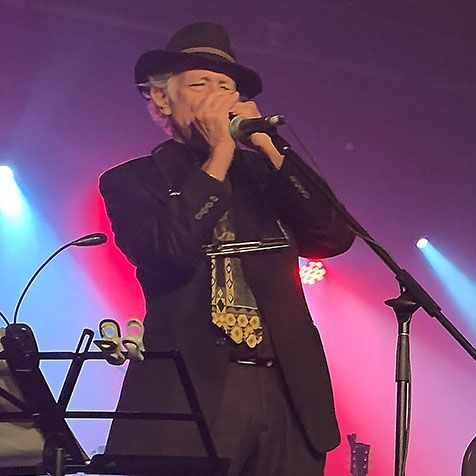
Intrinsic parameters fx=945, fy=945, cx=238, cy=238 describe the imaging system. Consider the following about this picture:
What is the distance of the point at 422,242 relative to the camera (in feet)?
21.3

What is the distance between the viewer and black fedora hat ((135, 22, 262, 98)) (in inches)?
79.0

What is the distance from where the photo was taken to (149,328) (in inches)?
69.7

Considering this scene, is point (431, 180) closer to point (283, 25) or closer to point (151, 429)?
point (283, 25)

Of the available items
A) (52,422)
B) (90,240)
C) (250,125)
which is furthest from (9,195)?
(52,422)

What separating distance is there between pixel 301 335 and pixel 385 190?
442 cm

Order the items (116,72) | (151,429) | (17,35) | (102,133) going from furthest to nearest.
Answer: (102,133) < (116,72) < (17,35) < (151,429)

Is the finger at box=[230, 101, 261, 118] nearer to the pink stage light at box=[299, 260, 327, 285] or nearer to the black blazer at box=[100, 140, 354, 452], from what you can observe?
the black blazer at box=[100, 140, 354, 452]

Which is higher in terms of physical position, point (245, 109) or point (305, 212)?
point (245, 109)

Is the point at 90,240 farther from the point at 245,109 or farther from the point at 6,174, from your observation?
the point at 6,174

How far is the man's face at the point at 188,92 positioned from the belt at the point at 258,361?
1.59 ft

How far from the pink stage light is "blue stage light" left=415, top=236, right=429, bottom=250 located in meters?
0.69

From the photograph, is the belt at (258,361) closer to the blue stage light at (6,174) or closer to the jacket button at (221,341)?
the jacket button at (221,341)

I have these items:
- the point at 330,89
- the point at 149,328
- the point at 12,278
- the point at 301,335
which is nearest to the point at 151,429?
the point at 149,328

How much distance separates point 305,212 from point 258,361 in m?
0.32
